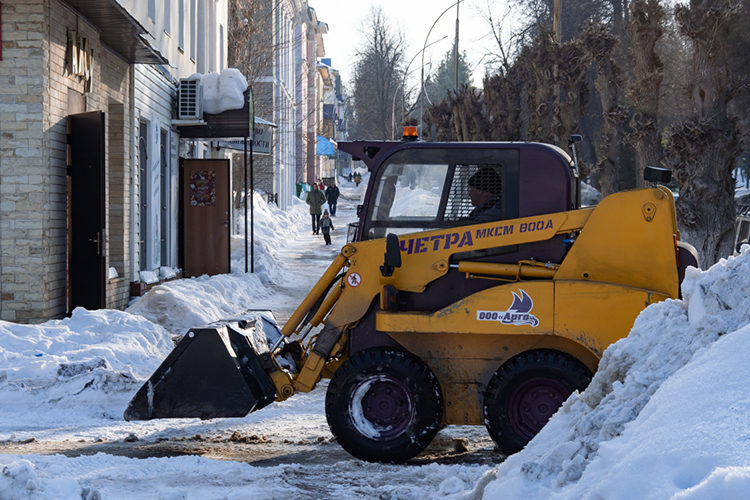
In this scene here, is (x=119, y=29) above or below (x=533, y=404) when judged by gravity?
above

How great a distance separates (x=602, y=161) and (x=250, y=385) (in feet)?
53.5

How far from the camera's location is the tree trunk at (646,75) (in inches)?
617

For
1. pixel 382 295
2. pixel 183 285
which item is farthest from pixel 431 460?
pixel 183 285

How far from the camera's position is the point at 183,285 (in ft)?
44.4

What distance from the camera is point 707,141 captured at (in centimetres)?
1391

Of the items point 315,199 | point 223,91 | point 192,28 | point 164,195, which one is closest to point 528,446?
point 164,195

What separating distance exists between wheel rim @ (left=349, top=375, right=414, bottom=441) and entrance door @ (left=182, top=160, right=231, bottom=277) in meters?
12.4

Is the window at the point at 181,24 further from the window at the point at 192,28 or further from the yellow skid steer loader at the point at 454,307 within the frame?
the yellow skid steer loader at the point at 454,307

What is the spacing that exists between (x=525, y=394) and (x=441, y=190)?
162cm

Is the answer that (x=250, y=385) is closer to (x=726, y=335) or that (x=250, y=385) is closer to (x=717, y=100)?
(x=726, y=335)

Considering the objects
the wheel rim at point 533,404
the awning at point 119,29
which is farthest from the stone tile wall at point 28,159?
the wheel rim at point 533,404

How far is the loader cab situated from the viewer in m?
5.77

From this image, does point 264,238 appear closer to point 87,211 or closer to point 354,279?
point 87,211

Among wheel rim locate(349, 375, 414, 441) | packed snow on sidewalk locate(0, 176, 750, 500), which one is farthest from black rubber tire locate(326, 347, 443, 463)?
packed snow on sidewalk locate(0, 176, 750, 500)
